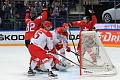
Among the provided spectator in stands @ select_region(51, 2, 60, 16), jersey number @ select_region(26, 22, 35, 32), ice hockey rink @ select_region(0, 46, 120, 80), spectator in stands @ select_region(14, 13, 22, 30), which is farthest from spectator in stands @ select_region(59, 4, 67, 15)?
jersey number @ select_region(26, 22, 35, 32)

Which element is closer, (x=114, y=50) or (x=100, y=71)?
(x=100, y=71)

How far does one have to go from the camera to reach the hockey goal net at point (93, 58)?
6.43m

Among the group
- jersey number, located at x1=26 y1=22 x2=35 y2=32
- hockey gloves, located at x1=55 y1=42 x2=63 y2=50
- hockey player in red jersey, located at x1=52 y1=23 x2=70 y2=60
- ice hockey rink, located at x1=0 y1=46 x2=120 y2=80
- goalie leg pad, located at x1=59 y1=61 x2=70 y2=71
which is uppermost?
jersey number, located at x1=26 y1=22 x2=35 y2=32

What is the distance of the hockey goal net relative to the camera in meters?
6.43

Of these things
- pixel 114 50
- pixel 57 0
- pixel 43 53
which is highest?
pixel 57 0

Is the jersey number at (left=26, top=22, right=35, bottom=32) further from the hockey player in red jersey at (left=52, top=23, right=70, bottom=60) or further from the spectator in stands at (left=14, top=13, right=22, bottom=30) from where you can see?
the spectator in stands at (left=14, top=13, right=22, bottom=30)

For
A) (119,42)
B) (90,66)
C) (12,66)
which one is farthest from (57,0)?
(90,66)

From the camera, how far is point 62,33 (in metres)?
7.00

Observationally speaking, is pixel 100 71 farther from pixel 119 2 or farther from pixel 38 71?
pixel 119 2

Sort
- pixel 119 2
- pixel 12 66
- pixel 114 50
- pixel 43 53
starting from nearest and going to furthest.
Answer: pixel 43 53 < pixel 12 66 < pixel 114 50 < pixel 119 2

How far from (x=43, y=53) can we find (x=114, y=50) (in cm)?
501

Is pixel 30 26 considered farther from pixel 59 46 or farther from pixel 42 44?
pixel 42 44

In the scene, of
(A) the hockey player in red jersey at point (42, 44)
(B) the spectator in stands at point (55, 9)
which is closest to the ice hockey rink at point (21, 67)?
(A) the hockey player in red jersey at point (42, 44)

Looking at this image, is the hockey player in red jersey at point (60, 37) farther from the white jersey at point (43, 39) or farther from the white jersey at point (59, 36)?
the white jersey at point (43, 39)
